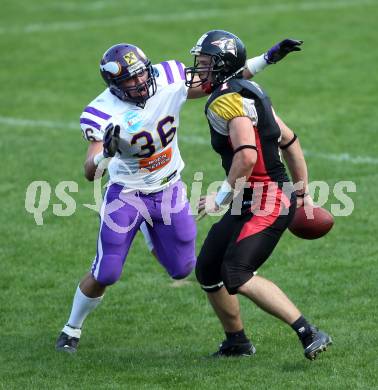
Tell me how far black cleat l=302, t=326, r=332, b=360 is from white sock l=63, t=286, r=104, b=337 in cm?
152

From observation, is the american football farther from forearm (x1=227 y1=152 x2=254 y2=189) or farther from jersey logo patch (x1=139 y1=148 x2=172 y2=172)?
jersey logo patch (x1=139 y1=148 x2=172 y2=172)

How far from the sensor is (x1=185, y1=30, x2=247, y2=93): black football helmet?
237 inches

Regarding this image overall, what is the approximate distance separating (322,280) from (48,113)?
21.4 feet

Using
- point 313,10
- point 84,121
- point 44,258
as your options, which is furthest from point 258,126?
point 313,10

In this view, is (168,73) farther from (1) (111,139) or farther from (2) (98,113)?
(1) (111,139)

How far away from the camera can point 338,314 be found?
702cm

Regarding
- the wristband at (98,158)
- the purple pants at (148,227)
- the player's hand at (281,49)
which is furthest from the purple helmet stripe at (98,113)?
the player's hand at (281,49)

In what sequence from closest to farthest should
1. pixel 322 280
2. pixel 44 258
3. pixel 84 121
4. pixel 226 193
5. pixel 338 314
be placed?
1. pixel 226 193
2. pixel 84 121
3. pixel 338 314
4. pixel 322 280
5. pixel 44 258

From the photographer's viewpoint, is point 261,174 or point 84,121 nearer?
point 261,174

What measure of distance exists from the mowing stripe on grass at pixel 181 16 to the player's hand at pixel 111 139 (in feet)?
41.1

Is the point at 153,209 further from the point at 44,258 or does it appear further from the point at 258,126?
the point at 44,258

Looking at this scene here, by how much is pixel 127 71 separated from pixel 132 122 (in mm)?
337

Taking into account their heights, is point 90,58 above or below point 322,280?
below

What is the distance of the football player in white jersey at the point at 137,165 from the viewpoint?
6.42 meters
